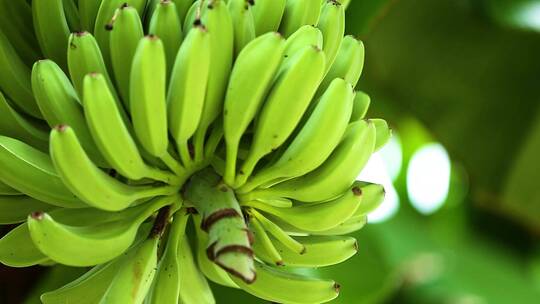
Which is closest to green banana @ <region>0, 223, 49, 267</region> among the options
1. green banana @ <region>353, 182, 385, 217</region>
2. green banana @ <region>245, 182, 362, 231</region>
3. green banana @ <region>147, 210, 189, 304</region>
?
green banana @ <region>147, 210, 189, 304</region>

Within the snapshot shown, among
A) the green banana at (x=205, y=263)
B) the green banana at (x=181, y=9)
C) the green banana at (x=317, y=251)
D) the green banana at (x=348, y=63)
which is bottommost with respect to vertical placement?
the green banana at (x=205, y=263)

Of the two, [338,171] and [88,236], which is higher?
[338,171]

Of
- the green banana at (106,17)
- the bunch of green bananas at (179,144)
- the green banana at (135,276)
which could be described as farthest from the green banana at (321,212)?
the green banana at (106,17)

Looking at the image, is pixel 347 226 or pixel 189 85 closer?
pixel 189 85

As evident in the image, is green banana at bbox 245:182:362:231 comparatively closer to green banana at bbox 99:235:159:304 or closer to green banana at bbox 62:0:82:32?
green banana at bbox 99:235:159:304

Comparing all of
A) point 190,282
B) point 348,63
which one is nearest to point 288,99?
point 348,63

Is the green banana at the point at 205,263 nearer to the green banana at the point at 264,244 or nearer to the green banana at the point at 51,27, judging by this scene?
the green banana at the point at 264,244

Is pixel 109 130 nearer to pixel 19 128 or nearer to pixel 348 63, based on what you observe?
pixel 19 128
